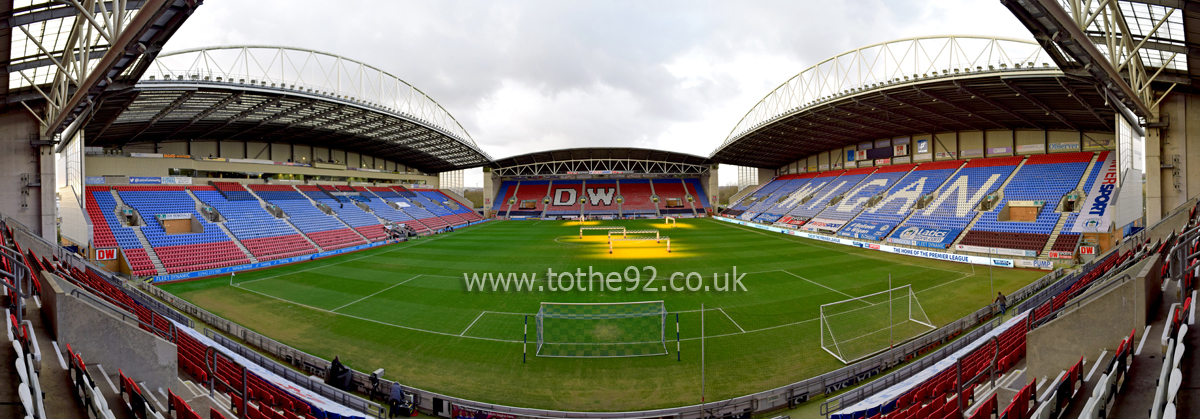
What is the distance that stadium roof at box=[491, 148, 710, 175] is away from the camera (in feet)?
181

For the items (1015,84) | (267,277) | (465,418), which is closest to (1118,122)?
(1015,84)

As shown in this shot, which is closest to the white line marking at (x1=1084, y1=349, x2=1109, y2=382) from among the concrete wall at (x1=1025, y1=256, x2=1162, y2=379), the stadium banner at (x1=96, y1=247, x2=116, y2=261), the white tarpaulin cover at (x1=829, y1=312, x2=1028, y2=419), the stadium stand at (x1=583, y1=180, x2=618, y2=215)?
the concrete wall at (x1=1025, y1=256, x2=1162, y2=379)

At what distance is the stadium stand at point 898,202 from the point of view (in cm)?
3152

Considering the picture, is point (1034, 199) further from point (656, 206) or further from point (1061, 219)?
point (656, 206)

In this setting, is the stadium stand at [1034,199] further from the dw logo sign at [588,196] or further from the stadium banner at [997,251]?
the dw logo sign at [588,196]

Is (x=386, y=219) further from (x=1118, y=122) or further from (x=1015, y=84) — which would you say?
(x=1118, y=122)

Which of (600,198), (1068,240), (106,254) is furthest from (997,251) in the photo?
(106,254)

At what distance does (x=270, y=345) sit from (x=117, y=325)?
4.89 metres

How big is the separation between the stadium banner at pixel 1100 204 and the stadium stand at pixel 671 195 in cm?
3780

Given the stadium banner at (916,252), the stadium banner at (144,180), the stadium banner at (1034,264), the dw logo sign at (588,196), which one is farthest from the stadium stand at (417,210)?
the stadium banner at (1034,264)

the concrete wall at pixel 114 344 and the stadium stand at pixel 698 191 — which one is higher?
the stadium stand at pixel 698 191

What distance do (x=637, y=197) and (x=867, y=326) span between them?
4753 cm

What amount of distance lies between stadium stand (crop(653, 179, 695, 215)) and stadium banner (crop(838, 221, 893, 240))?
25891 mm

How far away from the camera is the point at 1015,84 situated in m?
22.6
